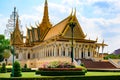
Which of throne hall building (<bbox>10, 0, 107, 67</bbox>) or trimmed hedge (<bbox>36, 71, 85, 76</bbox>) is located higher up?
throne hall building (<bbox>10, 0, 107, 67</bbox>)

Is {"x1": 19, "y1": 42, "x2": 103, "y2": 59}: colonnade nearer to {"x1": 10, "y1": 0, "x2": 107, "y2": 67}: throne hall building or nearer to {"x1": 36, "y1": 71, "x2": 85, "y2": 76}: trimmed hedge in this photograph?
{"x1": 10, "y1": 0, "x2": 107, "y2": 67}: throne hall building

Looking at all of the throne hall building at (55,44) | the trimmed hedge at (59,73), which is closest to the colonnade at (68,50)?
the throne hall building at (55,44)

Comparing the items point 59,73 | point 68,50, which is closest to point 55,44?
point 68,50

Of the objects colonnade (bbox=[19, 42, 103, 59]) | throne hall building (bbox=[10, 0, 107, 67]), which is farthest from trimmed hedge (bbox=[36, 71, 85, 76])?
colonnade (bbox=[19, 42, 103, 59])

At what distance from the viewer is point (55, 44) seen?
57156 mm

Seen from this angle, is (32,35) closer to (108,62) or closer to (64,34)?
(64,34)

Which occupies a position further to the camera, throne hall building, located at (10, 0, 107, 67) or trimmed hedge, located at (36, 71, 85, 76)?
throne hall building, located at (10, 0, 107, 67)

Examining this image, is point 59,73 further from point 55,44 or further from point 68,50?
point 68,50

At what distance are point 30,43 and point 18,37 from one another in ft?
11.5

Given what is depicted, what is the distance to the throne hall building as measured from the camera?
58094mm

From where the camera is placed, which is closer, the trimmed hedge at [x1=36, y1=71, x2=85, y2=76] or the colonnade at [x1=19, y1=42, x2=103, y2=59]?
the trimmed hedge at [x1=36, y1=71, x2=85, y2=76]

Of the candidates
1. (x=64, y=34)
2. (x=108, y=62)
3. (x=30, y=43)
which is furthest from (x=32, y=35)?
(x=108, y=62)

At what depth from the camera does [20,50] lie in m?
75.4

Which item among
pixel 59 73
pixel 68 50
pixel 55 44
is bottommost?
pixel 59 73
